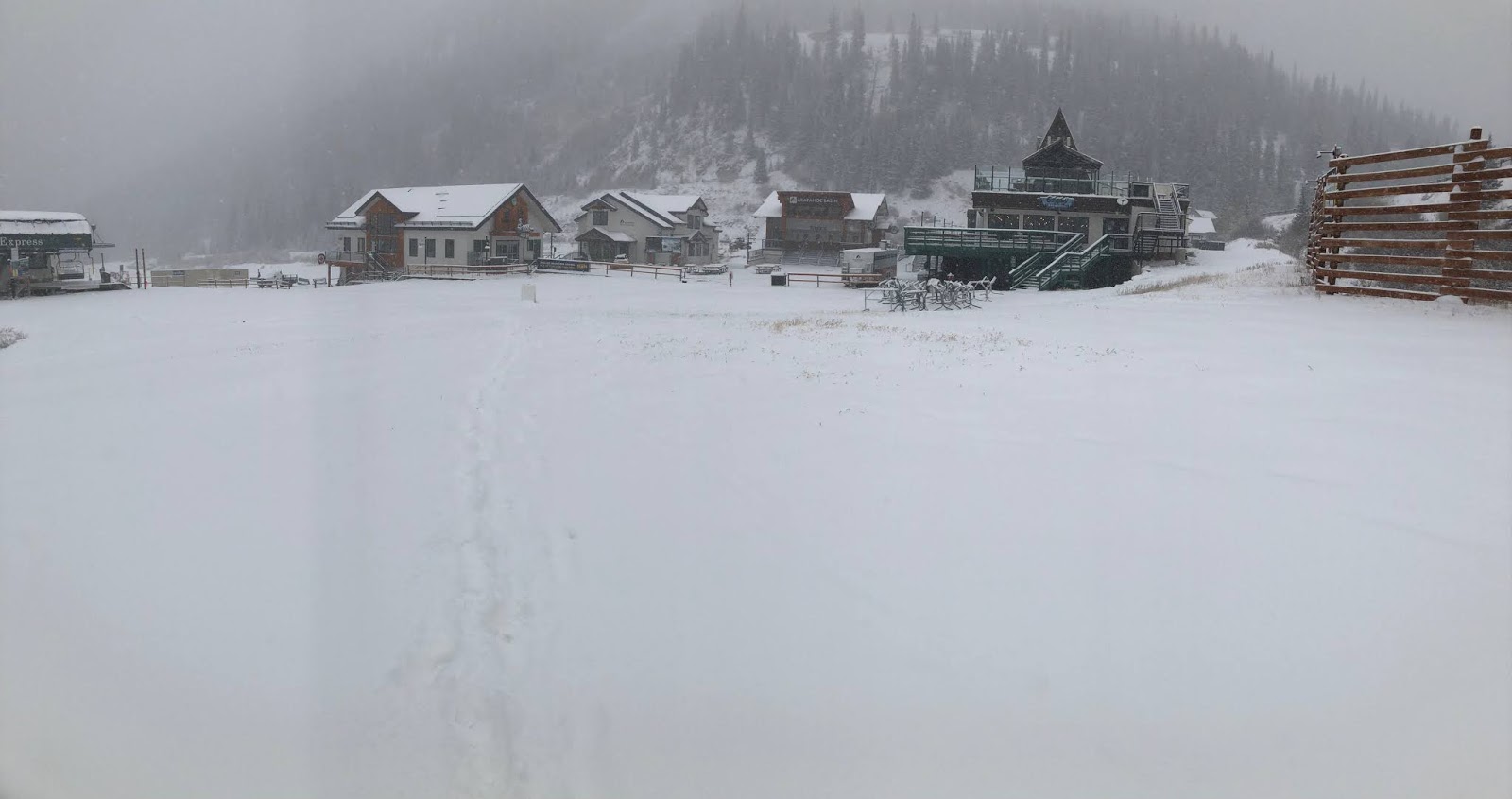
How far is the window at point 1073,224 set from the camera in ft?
176

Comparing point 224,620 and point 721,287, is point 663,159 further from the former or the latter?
point 224,620

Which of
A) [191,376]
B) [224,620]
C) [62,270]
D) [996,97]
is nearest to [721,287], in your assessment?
[191,376]

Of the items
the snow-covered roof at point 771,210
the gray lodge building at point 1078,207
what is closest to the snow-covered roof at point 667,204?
the snow-covered roof at point 771,210

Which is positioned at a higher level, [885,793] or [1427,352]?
[1427,352]

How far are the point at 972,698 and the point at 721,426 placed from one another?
5.83 m

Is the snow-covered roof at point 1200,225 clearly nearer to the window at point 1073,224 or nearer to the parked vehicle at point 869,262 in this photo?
the parked vehicle at point 869,262

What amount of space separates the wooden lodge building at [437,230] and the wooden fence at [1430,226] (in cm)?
5813

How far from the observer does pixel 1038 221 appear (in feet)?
178

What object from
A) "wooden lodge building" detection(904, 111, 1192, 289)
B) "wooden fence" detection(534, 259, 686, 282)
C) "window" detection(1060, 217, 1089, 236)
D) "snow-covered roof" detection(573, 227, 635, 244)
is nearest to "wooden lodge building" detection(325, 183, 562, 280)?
"wooden fence" detection(534, 259, 686, 282)

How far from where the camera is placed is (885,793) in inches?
205

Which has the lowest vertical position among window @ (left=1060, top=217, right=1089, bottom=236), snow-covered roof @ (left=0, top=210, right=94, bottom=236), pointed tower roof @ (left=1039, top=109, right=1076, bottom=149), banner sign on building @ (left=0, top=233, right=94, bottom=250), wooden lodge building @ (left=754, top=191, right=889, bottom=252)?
banner sign on building @ (left=0, top=233, right=94, bottom=250)

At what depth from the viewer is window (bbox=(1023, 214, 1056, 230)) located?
53906 mm

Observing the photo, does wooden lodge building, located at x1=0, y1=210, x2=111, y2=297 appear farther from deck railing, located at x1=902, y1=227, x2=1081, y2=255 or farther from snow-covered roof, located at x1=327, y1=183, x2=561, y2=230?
deck railing, located at x1=902, y1=227, x2=1081, y2=255

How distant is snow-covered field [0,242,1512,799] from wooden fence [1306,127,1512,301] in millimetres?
1160
